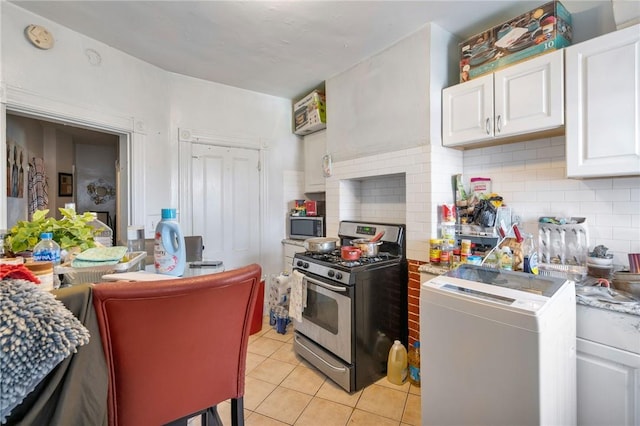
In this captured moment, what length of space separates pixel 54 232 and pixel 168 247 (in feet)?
1.63

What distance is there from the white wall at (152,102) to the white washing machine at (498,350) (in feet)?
7.84

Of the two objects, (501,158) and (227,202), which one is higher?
(501,158)

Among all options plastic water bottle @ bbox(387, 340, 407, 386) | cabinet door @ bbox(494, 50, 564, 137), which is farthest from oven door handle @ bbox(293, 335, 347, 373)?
cabinet door @ bbox(494, 50, 564, 137)

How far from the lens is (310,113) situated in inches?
125

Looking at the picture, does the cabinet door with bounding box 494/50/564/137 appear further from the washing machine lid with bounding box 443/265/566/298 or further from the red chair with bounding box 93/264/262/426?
the red chair with bounding box 93/264/262/426

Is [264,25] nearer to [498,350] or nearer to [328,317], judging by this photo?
[328,317]

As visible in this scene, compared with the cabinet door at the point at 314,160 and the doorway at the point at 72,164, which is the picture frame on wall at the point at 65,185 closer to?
the doorway at the point at 72,164

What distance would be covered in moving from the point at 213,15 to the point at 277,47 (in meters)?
0.56

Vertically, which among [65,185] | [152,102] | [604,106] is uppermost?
[152,102]

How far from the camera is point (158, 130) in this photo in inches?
106

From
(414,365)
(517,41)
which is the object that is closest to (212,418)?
(414,365)

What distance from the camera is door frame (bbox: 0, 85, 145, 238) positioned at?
184 centimetres

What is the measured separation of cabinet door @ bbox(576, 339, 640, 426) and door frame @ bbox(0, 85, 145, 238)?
3.18 m

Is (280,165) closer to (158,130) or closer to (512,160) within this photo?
(158,130)
